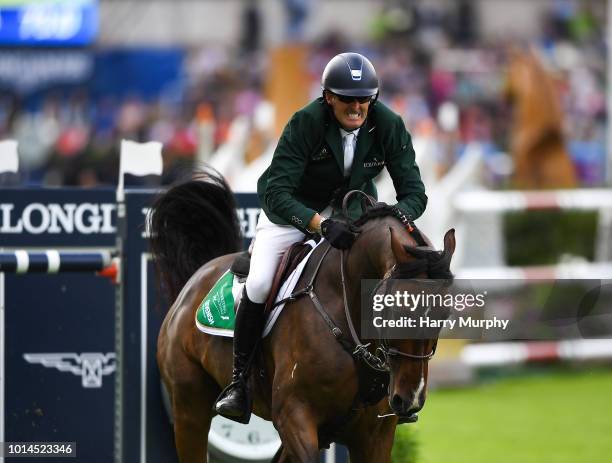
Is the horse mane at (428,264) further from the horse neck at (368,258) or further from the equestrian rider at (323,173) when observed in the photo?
the equestrian rider at (323,173)

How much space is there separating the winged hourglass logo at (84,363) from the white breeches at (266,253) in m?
1.27

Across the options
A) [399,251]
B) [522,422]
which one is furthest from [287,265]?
[522,422]

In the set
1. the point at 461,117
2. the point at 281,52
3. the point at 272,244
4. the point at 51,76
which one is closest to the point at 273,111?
the point at 281,52

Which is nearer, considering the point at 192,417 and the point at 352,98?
the point at 352,98

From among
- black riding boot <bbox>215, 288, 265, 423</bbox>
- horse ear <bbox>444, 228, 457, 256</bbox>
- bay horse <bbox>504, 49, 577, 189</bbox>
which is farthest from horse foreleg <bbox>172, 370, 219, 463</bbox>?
bay horse <bbox>504, 49, 577, 189</bbox>

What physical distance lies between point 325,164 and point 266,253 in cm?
46

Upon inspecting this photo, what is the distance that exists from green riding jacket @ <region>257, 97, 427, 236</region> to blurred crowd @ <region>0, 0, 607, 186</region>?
47.0ft

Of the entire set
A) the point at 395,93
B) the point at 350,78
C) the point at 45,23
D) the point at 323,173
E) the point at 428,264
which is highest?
the point at 350,78

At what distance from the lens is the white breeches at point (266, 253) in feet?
18.5

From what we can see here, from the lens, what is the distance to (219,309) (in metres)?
6.07

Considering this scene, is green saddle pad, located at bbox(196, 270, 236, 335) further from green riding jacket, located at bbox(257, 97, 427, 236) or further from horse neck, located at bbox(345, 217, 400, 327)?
horse neck, located at bbox(345, 217, 400, 327)

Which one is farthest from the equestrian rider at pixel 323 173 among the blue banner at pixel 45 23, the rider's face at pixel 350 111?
the blue banner at pixel 45 23

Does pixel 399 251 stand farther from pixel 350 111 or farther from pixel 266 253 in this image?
pixel 266 253

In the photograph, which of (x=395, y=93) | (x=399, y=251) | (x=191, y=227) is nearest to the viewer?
(x=399, y=251)
